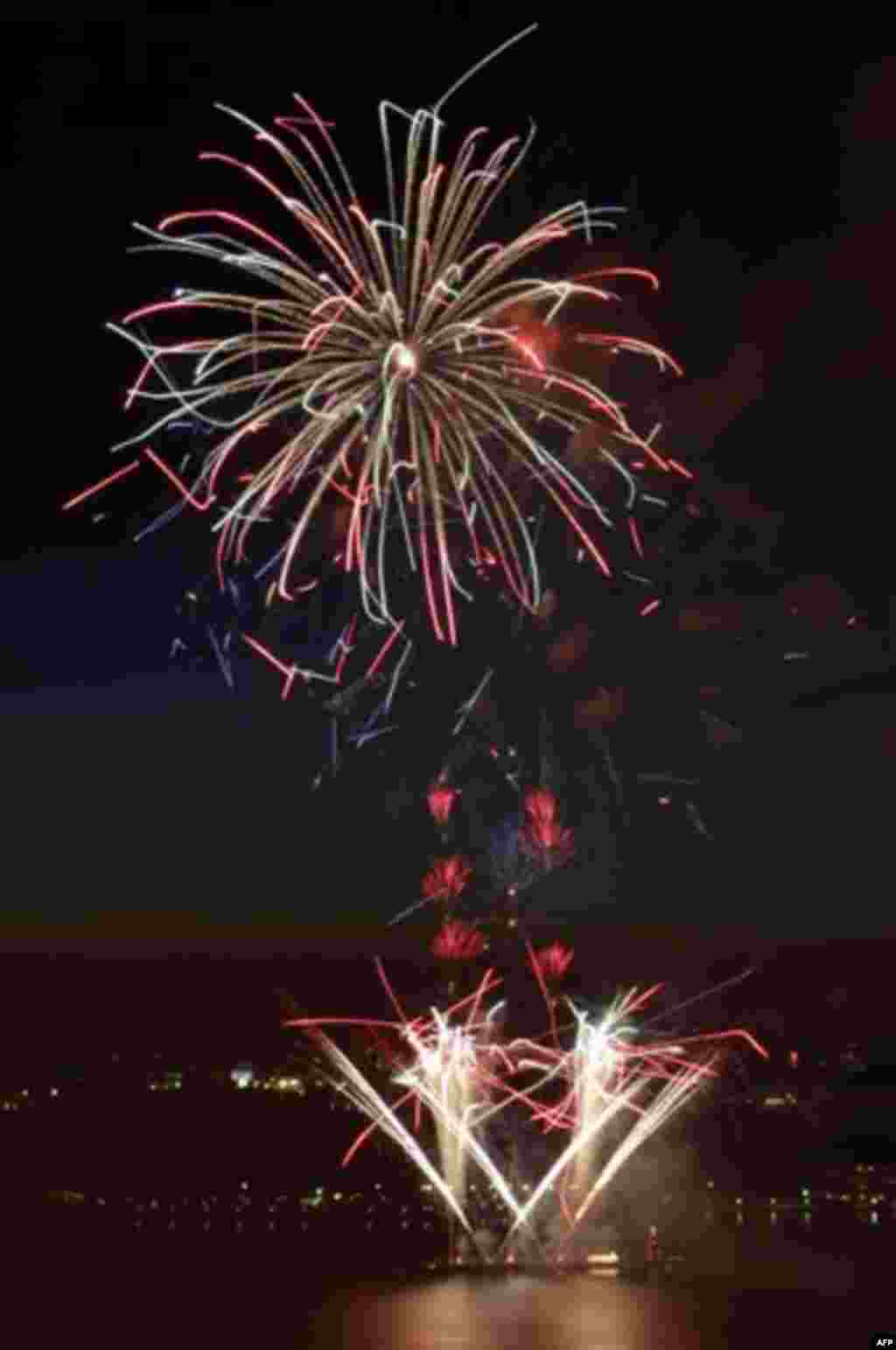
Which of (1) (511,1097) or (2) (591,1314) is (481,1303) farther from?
(1) (511,1097)

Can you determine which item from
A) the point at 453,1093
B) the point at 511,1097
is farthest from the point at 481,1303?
the point at 511,1097

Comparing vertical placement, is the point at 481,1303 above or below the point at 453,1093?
below

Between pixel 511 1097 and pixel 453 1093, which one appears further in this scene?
pixel 511 1097

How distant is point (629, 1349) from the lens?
15.1 meters

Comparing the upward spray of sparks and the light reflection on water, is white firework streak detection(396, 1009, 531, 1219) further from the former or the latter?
the light reflection on water

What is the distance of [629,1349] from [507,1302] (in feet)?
10.1

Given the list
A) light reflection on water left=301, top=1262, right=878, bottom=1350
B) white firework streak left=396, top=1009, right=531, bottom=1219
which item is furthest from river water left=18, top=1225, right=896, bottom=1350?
white firework streak left=396, top=1009, right=531, bottom=1219

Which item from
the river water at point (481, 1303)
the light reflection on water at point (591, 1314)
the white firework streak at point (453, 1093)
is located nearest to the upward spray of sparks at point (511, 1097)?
the white firework streak at point (453, 1093)

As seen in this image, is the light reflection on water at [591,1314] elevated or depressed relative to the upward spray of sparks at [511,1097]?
depressed

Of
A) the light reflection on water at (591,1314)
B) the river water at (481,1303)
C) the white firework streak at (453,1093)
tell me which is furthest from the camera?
the white firework streak at (453,1093)

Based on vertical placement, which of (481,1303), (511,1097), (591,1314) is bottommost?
(591,1314)

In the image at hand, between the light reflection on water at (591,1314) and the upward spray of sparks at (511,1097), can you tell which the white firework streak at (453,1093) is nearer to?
the upward spray of sparks at (511,1097)

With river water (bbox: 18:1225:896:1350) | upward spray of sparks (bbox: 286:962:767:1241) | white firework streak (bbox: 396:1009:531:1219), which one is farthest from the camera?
white firework streak (bbox: 396:1009:531:1219)

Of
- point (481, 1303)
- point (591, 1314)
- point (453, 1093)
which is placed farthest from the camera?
point (453, 1093)
